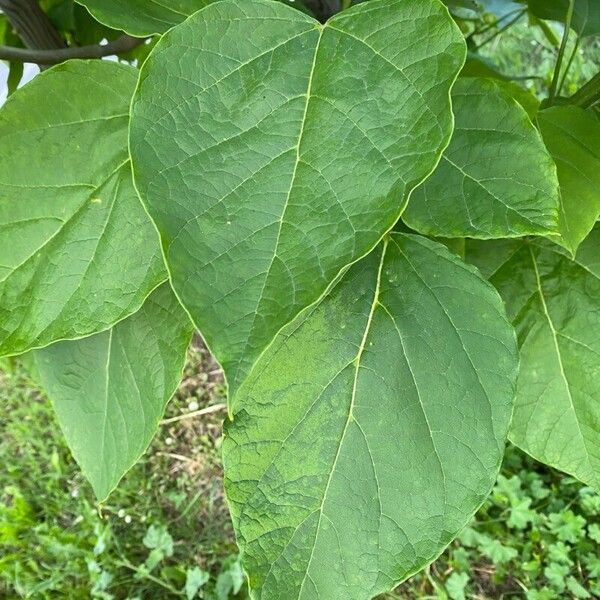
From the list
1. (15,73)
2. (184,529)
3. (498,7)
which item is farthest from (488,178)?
(184,529)

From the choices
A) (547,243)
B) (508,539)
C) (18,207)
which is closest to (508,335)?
(547,243)

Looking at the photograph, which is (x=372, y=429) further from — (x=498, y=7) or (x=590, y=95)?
(x=498, y=7)

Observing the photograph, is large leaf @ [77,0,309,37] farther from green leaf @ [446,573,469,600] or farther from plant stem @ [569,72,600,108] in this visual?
green leaf @ [446,573,469,600]

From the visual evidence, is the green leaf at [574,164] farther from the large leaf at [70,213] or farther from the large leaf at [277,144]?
the large leaf at [70,213]

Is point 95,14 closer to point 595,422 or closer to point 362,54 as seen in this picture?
point 362,54

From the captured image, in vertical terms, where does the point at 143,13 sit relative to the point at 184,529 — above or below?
above

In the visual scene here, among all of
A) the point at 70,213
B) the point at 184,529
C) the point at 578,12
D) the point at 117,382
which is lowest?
the point at 184,529

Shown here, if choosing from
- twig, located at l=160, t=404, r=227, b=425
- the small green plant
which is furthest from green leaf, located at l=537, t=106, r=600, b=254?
twig, located at l=160, t=404, r=227, b=425

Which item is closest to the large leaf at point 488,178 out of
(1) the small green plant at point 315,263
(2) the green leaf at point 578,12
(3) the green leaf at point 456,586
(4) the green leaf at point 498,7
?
(1) the small green plant at point 315,263
